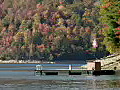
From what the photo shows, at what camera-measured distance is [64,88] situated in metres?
74.5

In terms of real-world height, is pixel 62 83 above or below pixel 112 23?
below

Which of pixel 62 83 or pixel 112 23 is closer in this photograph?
pixel 62 83

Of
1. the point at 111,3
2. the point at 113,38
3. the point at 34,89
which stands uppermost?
the point at 111,3

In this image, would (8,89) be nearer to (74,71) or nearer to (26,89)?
(26,89)

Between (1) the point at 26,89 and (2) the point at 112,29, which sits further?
(2) the point at 112,29

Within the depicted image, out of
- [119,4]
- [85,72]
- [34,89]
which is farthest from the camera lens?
[85,72]

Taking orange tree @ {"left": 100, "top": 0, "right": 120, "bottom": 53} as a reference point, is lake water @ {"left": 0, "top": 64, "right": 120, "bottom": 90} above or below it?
below

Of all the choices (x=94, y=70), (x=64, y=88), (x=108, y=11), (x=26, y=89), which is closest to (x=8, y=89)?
(x=26, y=89)

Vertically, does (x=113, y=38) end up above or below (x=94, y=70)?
above

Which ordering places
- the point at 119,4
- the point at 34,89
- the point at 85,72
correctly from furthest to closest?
the point at 85,72
the point at 119,4
the point at 34,89

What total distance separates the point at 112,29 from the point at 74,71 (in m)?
12.1

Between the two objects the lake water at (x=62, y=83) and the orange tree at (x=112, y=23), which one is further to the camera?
the orange tree at (x=112, y=23)

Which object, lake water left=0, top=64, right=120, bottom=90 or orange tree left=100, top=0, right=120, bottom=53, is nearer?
lake water left=0, top=64, right=120, bottom=90

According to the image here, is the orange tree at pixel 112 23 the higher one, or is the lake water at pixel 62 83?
the orange tree at pixel 112 23
